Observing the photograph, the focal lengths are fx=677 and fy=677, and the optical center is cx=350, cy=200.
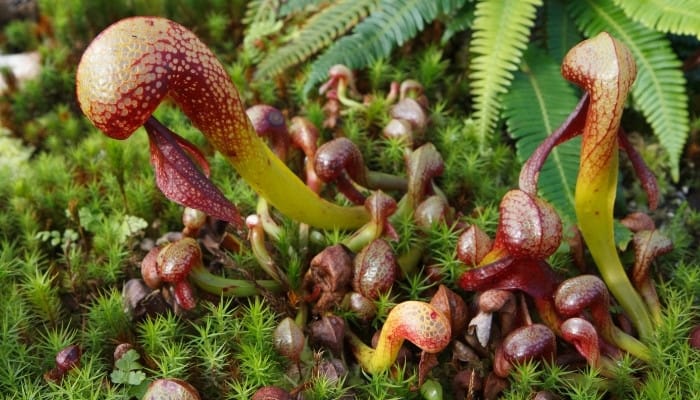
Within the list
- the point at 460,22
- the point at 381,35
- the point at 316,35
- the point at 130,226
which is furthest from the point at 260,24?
the point at 130,226

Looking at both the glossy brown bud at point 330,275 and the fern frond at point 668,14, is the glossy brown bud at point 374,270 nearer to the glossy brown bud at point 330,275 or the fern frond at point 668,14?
the glossy brown bud at point 330,275

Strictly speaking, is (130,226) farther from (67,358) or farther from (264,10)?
(264,10)

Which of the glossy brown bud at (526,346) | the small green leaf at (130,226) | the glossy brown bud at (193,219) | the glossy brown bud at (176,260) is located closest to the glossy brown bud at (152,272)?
the glossy brown bud at (176,260)

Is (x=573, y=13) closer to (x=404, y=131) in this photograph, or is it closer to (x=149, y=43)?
(x=404, y=131)

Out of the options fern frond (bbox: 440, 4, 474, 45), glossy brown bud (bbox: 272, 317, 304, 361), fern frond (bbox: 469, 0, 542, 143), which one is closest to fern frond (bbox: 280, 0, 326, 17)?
fern frond (bbox: 440, 4, 474, 45)

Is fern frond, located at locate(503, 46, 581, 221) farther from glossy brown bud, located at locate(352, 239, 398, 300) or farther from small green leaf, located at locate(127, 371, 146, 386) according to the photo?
small green leaf, located at locate(127, 371, 146, 386)

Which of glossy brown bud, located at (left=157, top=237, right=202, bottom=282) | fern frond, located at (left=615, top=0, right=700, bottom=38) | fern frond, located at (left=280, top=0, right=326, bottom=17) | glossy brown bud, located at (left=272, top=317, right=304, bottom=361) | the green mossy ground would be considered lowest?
the green mossy ground
